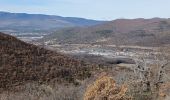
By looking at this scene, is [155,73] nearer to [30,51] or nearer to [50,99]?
[50,99]

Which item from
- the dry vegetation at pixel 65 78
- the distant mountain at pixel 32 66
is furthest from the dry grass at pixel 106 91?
the distant mountain at pixel 32 66

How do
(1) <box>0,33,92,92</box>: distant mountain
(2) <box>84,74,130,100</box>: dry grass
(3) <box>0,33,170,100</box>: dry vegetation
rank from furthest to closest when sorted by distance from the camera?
(1) <box>0,33,92,92</box>: distant mountain → (3) <box>0,33,170,100</box>: dry vegetation → (2) <box>84,74,130,100</box>: dry grass

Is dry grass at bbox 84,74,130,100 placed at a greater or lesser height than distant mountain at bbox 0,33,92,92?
greater

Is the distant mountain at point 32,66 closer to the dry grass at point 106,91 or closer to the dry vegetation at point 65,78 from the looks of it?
the dry vegetation at point 65,78

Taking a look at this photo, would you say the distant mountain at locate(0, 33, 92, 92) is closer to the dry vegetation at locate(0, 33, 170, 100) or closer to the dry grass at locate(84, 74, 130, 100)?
the dry vegetation at locate(0, 33, 170, 100)

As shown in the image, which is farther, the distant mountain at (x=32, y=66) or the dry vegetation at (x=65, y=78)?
the distant mountain at (x=32, y=66)

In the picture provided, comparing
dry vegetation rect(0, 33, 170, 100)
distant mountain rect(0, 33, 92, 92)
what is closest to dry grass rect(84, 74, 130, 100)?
dry vegetation rect(0, 33, 170, 100)

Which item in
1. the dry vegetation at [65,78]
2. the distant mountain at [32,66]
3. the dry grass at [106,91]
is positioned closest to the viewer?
the dry grass at [106,91]

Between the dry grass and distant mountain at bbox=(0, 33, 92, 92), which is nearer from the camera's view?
the dry grass
